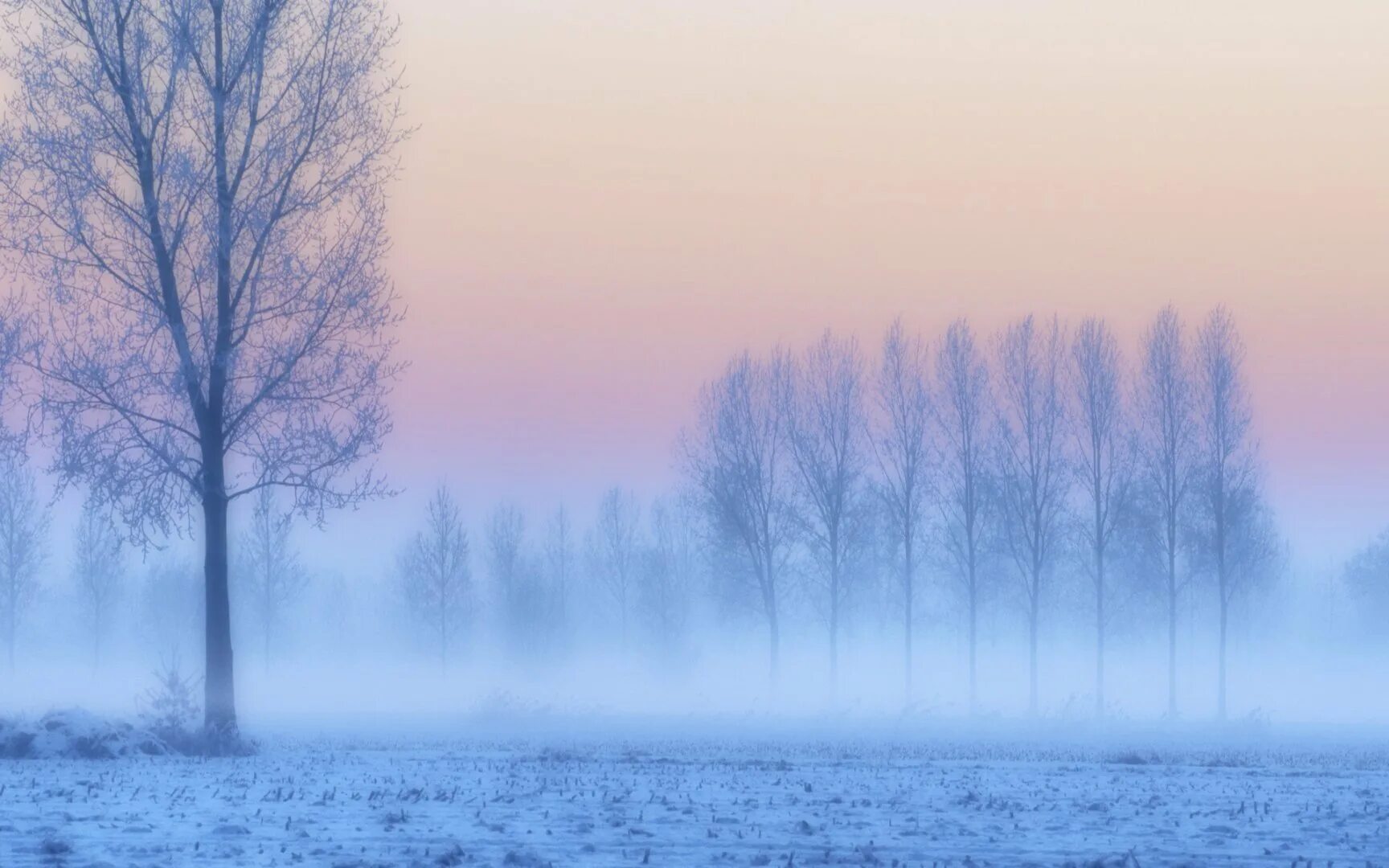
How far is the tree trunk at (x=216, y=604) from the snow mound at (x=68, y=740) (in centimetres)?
184

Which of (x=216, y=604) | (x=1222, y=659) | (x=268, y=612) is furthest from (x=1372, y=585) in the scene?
(x=216, y=604)

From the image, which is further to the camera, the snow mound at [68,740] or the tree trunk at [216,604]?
the tree trunk at [216,604]

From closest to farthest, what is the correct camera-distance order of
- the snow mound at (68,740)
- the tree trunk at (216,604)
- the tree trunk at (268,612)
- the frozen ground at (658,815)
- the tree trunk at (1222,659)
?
1. the frozen ground at (658,815)
2. the snow mound at (68,740)
3. the tree trunk at (216,604)
4. the tree trunk at (1222,659)
5. the tree trunk at (268,612)

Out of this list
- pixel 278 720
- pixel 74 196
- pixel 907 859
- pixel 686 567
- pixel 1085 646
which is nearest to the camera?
pixel 907 859

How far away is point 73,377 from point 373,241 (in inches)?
162

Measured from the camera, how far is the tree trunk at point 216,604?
55.5 ft

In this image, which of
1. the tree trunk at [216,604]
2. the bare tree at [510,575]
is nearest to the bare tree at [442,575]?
the bare tree at [510,575]

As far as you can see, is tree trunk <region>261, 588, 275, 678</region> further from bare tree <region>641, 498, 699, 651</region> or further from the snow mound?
the snow mound

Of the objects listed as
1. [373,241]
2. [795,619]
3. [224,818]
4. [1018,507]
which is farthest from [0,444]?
[795,619]

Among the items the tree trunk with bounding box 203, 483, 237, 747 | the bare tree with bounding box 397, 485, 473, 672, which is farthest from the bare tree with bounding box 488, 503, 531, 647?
the tree trunk with bounding box 203, 483, 237, 747

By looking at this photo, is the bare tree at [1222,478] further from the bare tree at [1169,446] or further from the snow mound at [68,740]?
the snow mound at [68,740]

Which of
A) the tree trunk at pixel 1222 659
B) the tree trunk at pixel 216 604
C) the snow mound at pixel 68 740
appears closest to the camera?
the snow mound at pixel 68 740

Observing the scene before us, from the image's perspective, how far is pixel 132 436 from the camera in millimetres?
16922

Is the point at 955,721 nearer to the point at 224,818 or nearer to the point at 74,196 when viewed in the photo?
the point at 74,196
